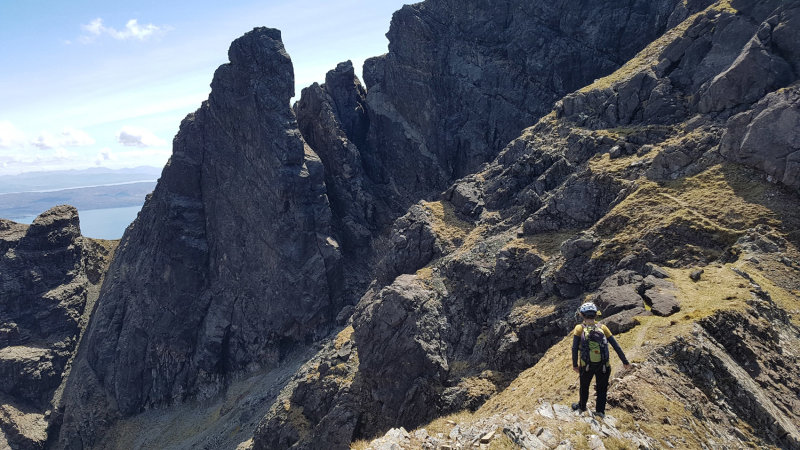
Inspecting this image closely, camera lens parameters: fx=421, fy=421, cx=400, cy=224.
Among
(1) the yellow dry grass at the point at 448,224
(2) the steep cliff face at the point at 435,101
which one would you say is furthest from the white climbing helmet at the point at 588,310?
(2) the steep cliff face at the point at 435,101

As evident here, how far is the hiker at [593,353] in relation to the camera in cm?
1603

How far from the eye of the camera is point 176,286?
8688 centimetres

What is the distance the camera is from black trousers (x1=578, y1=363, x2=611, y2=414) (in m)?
16.2

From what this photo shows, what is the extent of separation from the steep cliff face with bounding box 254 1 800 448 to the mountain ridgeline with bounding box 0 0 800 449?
19 cm

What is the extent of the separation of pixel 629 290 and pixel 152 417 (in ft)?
282

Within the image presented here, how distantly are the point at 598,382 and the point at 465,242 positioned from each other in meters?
36.6

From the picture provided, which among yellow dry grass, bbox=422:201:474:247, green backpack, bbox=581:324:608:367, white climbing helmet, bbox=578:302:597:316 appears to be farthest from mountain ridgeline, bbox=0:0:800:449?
white climbing helmet, bbox=578:302:597:316

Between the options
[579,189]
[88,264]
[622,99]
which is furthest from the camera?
[88,264]

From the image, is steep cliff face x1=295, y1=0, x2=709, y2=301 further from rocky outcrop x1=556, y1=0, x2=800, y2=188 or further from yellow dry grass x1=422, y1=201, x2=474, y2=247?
yellow dry grass x1=422, y1=201, x2=474, y2=247

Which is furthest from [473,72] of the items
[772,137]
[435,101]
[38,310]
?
[38,310]

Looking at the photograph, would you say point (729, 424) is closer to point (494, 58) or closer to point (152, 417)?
point (494, 58)

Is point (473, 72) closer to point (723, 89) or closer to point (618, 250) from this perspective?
point (723, 89)

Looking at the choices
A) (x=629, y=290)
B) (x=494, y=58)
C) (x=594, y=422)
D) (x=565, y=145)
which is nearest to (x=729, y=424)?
(x=594, y=422)

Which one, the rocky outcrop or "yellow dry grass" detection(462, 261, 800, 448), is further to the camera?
the rocky outcrop
